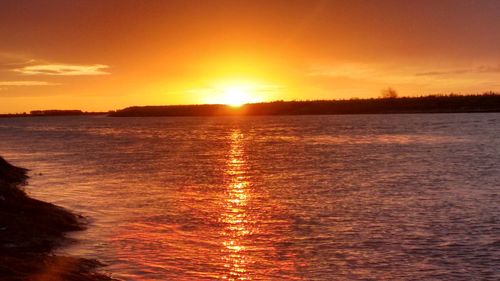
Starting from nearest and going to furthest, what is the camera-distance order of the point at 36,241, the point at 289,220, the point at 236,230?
the point at 36,241 → the point at 236,230 → the point at 289,220

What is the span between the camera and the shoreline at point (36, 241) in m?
13.8

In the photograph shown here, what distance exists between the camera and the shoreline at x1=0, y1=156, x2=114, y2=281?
13789 mm

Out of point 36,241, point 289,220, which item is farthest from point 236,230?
point 36,241

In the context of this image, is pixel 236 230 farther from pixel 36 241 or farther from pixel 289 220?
pixel 36 241

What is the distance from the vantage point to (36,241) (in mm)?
18625

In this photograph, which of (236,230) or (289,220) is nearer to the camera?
(236,230)

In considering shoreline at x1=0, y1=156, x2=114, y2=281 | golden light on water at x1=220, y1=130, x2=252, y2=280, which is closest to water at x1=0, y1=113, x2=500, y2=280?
golden light on water at x1=220, y1=130, x2=252, y2=280

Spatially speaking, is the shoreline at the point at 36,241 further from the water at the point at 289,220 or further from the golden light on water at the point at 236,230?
the golden light on water at the point at 236,230

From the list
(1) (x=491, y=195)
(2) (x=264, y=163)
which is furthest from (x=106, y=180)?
(1) (x=491, y=195)

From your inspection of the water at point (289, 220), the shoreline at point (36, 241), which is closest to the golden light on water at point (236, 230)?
the water at point (289, 220)

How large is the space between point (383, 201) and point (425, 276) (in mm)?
13535

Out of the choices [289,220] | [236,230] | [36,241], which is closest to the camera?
[36,241]

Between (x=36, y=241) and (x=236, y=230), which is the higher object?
(x=36, y=241)

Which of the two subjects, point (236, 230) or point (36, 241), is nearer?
point (36, 241)
